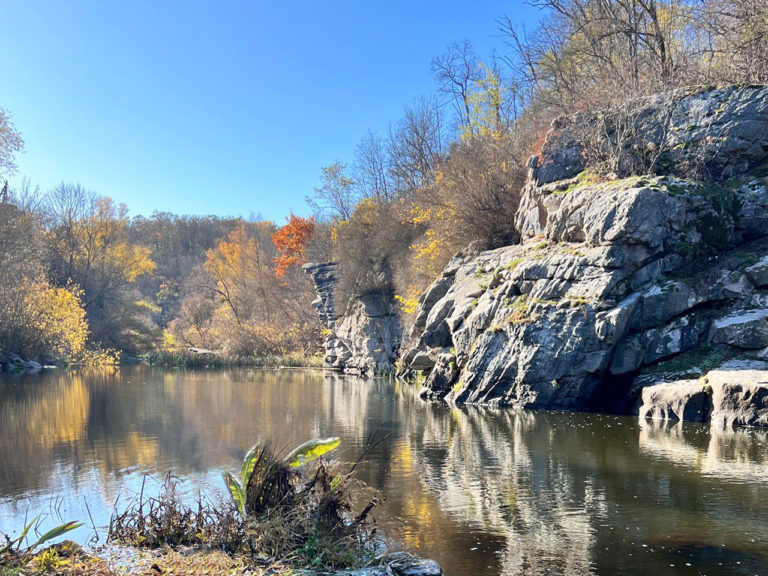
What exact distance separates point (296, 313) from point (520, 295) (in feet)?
84.7

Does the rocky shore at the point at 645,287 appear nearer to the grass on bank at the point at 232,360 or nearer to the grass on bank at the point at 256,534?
the grass on bank at the point at 256,534

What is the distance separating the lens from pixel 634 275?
18047 mm

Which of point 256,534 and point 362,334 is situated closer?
point 256,534

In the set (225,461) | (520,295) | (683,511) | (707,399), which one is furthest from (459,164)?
(683,511)

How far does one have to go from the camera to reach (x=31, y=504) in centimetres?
881

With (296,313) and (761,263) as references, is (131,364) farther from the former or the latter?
(761,263)

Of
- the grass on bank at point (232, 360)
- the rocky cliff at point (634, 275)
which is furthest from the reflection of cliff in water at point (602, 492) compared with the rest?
the grass on bank at point (232, 360)

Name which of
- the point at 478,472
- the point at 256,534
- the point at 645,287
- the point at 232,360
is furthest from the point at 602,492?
the point at 232,360

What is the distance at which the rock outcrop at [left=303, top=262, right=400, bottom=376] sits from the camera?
33.3 meters

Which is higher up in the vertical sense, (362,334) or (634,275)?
(634,275)

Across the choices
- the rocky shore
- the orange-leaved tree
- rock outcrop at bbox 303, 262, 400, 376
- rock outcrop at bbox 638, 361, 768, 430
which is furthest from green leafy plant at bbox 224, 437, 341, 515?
the orange-leaved tree

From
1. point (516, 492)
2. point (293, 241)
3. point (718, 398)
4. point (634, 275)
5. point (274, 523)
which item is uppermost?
point (293, 241)

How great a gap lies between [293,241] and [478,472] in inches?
1560

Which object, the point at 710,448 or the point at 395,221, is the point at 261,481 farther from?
the point at 395,221
